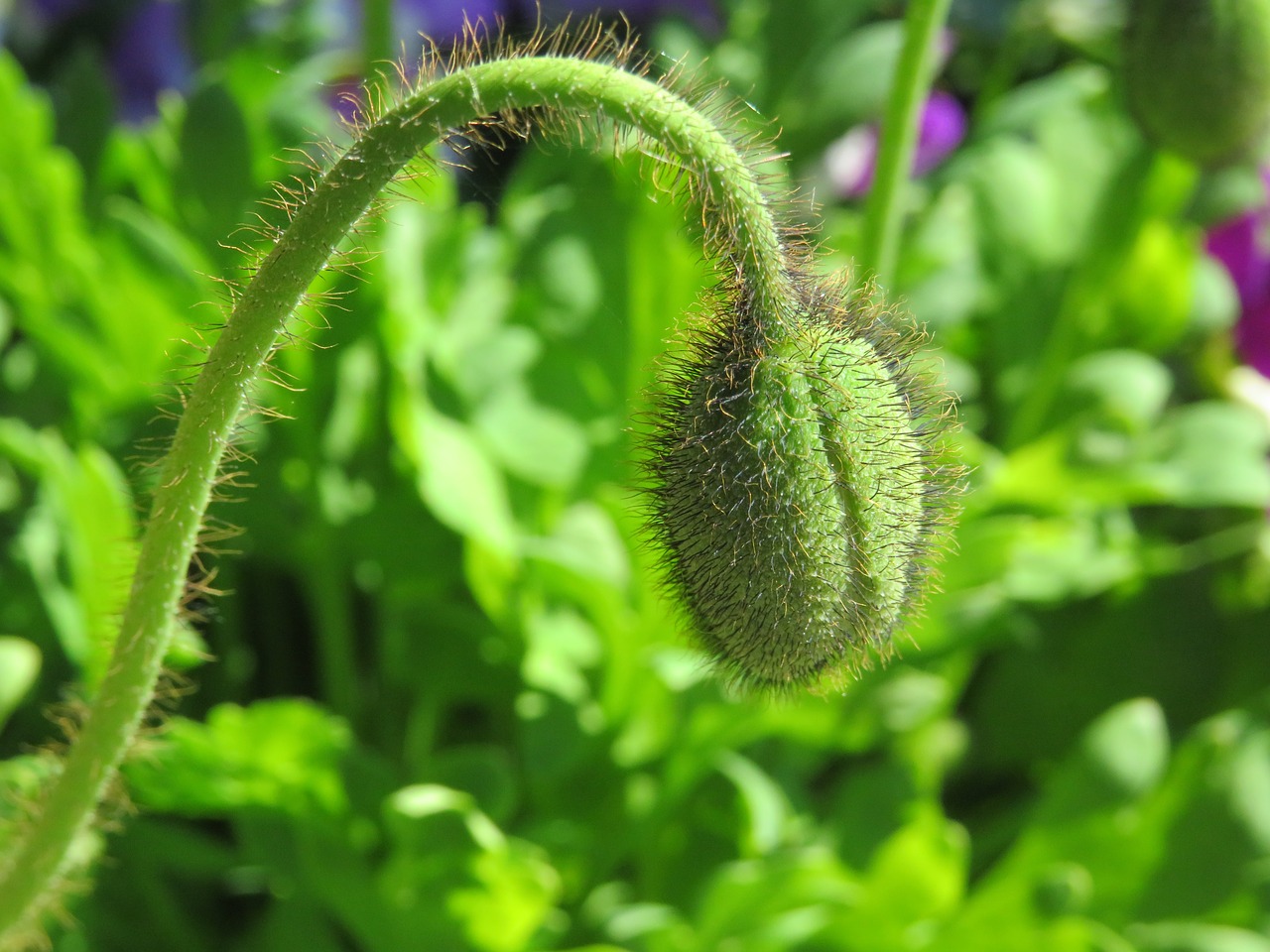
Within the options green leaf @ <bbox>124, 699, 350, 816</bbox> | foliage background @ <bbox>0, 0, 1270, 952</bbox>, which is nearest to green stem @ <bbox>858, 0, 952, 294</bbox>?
foliage background @ <bbox>0, 0, 1270, 952</bbox>

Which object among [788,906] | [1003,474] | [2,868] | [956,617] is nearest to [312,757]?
[2,868]

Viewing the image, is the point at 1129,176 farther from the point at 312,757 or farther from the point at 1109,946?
the point at 312,757

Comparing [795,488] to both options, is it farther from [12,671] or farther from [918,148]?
[918,148]

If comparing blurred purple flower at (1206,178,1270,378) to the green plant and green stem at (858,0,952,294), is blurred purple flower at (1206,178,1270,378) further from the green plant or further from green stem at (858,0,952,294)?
the green plant

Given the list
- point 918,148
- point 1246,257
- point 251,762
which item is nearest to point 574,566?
point 251,762

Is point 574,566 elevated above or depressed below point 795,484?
below

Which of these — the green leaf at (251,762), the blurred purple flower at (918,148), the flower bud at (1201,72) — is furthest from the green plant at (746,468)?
the blurred purple flower at (918,148)

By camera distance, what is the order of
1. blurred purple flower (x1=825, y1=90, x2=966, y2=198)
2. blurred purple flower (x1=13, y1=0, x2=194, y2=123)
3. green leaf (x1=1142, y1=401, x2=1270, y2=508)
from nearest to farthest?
green leaf (x1=1142, y1=401, x2=1270, y2=508) → blurred purple flower (x1=825, y1=90, x2=966, y2=198) → blurred purple flower (x1=13, y1=0, x2=194, y2=123)
